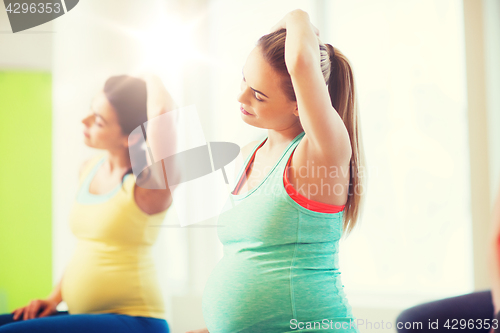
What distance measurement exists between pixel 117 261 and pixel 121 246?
1.5 inches

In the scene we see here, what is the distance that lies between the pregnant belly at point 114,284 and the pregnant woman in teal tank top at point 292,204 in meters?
0.28

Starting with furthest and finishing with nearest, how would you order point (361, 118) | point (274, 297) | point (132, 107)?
point (361, 118) → point (132, 107) → point (274, 297)

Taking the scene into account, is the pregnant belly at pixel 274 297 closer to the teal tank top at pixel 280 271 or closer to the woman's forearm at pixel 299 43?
the teal tank top at pixel 280 271

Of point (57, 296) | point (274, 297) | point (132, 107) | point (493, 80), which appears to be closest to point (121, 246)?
point (57, 296)

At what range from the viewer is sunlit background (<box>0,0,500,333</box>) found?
3.17 ft

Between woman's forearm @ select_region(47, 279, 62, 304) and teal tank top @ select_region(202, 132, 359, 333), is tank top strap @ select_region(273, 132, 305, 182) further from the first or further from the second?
woman's forearm @ select_region(47, 279, 62, 304)

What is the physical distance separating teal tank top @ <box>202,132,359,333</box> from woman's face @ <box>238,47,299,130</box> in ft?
0.23

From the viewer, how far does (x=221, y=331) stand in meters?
0.68

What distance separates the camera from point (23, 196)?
1136 mm

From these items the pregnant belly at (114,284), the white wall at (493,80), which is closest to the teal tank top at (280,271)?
the pregnant belly at (114,284)

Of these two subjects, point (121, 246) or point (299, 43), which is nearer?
point (299, 43)

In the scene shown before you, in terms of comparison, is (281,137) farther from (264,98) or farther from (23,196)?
(23,196)

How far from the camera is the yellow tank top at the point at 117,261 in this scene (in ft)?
3.07

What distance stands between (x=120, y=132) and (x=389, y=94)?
0.76 metres
